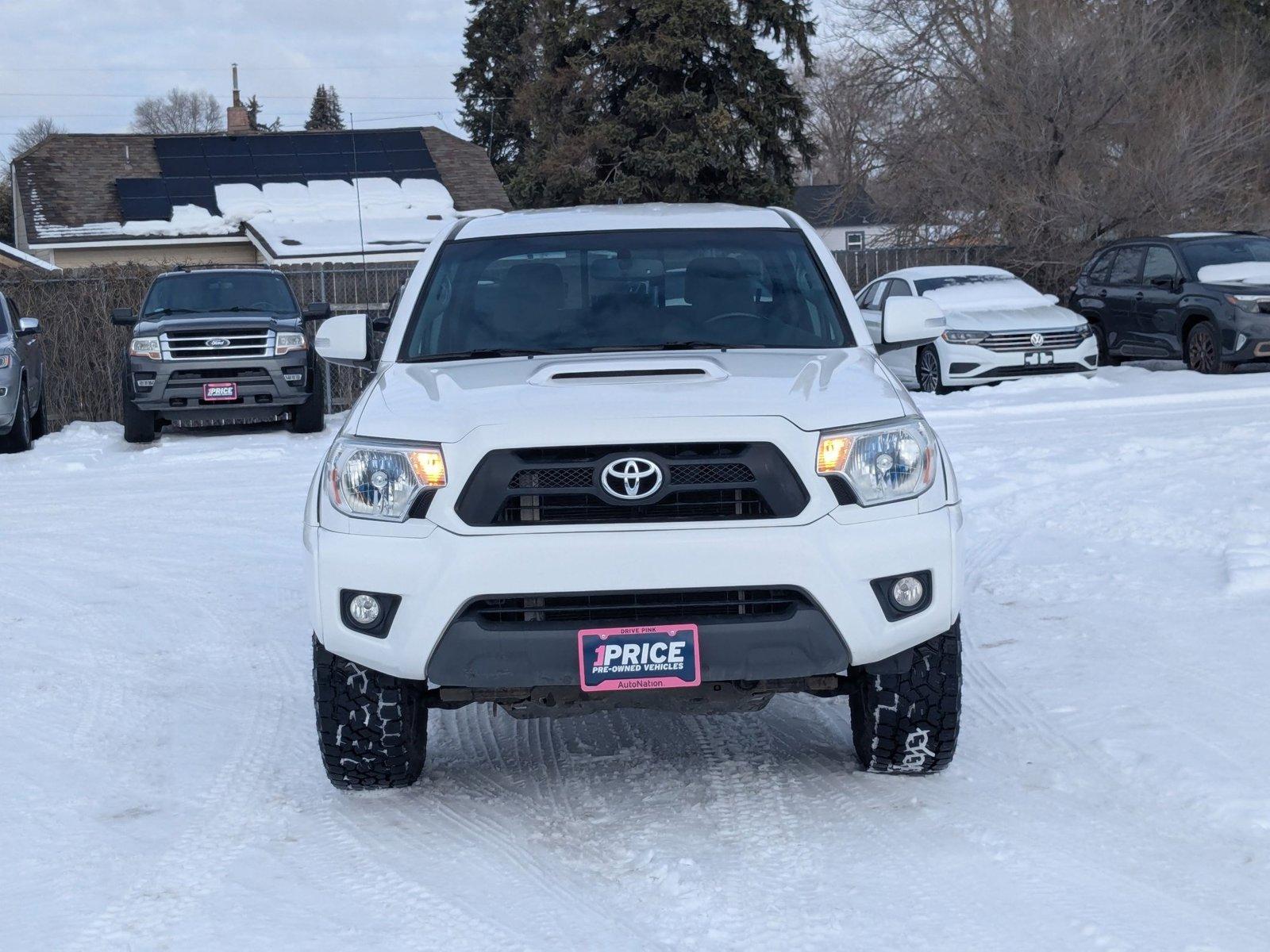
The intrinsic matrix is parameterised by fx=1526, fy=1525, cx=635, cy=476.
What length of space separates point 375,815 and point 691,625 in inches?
47.6

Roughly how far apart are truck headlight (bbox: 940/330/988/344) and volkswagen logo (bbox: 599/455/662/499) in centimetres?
1323

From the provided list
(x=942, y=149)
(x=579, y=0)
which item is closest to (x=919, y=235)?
(x=942, y=149)

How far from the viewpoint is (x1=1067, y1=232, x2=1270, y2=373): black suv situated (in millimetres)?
17359

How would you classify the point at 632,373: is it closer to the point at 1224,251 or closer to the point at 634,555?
the point at 634,555

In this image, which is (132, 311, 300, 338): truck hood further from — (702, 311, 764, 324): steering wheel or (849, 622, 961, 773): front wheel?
(849, 622, 961, 773): front wheel

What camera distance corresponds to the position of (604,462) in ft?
13.7

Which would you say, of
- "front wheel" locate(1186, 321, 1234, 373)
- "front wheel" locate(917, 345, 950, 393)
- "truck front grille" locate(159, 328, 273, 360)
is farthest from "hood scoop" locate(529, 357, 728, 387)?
"front wheel" locate(1186, 321, 1234, 373)

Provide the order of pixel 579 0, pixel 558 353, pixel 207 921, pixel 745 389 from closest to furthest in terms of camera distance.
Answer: pixel 207 921 → pixel 745 389 → pixel 558 353 → pixel 579 0

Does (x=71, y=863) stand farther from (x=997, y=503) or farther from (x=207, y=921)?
(x=997, y=503)

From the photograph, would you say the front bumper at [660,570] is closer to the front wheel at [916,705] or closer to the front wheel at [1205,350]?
the front wheel at [916,705]

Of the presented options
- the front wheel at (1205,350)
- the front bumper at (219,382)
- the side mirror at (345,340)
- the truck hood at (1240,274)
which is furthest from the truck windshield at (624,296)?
the truck hood at (1240,274)

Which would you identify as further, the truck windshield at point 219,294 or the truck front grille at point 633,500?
the truck windshield at point 219,294

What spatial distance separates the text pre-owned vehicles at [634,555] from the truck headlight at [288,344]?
1156 cm

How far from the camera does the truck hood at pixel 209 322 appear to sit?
15883 mm
